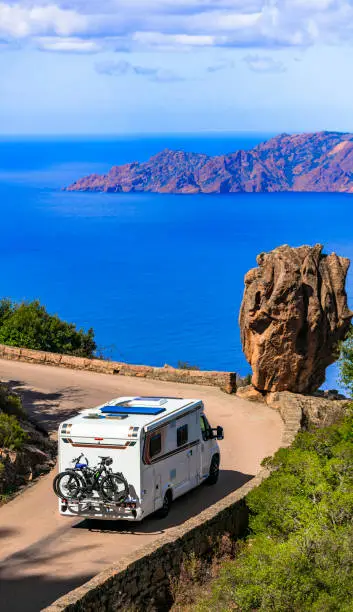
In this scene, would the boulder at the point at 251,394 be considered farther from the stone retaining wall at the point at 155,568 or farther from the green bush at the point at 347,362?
the stone retaining wall at the point at 155,568

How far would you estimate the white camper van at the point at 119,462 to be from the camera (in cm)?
1639

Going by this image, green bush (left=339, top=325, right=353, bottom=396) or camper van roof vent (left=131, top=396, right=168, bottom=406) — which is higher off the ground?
green bush (left=339, top=325, right=353, bottom=396)

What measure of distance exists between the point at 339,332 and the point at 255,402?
3.31 metres

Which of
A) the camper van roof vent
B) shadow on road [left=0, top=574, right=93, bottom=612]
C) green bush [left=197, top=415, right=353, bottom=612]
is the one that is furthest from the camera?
the camper van roof vent

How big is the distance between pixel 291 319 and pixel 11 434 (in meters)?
10.2

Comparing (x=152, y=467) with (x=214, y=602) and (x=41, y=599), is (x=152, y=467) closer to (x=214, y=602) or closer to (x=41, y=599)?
(x=41, y=599)

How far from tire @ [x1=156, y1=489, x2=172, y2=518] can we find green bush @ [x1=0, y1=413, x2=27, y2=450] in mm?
4380

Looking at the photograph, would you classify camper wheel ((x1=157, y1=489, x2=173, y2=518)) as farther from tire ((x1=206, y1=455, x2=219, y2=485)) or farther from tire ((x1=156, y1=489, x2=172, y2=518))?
tire ((x1=206, y1=455, x2=219, y2=485))

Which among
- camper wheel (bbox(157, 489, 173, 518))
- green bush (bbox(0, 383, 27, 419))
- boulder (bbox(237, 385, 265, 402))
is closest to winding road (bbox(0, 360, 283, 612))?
camper wheel (bbox(157, 489, 173, 518))

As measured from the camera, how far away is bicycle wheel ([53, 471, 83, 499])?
1661 centimetres

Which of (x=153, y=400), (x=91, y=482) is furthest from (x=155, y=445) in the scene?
(x=153, y=400)

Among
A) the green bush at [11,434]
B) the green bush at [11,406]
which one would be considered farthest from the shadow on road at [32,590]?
the green bush at [11,406]

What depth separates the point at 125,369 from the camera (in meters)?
31.7

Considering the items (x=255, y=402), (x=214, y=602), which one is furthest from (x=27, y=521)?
(x=255, y=402)
